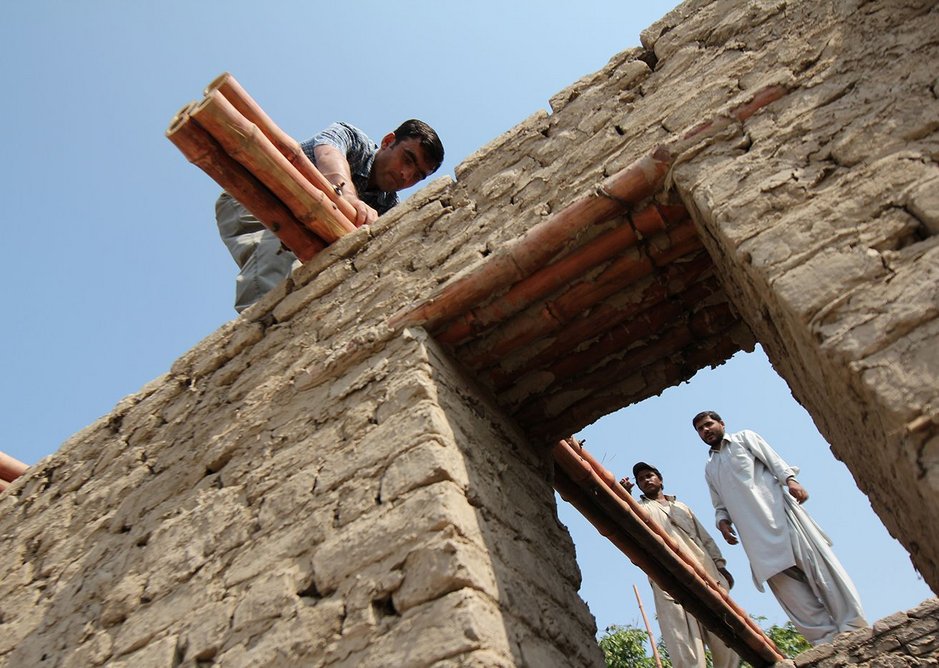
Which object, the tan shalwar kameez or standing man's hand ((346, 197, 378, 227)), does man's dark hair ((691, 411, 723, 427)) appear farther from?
standing man's hand ((346, 197, 378, 227))

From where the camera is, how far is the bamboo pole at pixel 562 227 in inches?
101

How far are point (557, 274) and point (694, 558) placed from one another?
254cm

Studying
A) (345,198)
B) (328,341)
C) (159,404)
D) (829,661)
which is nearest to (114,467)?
(159,404)

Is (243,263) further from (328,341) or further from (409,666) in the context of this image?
(409,666)

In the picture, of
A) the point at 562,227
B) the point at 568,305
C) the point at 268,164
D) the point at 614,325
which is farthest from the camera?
the point at 268,164

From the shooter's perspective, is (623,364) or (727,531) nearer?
(623,364)

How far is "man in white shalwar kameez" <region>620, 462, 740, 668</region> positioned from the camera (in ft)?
16.9

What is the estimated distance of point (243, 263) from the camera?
4512 millimetres

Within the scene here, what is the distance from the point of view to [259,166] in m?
3.28

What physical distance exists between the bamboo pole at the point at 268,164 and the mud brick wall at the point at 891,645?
2808 millimetres

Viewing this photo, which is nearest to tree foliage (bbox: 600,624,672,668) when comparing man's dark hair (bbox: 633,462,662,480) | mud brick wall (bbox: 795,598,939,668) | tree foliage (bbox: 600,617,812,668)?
tree foliage (bbox: 600,617,812,668)

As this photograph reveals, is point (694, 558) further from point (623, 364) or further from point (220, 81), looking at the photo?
point (220, 81)

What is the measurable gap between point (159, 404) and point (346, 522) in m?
1.60

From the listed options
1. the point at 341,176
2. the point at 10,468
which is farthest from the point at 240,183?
the point at 10,468
